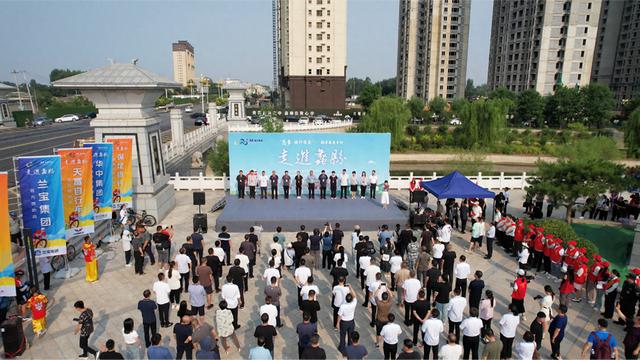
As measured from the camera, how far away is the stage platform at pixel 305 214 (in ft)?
53.6

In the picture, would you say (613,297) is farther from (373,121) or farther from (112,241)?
(373,121)

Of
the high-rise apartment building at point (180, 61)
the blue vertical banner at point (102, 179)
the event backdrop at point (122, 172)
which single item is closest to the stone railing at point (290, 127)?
the event backdrop at point (122, 172)

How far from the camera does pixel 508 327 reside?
25.6 ft

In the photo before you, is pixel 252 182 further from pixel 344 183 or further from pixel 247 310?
pixel 247 310

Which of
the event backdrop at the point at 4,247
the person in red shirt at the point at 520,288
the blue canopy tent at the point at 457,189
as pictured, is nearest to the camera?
the event backdrop at the point at 4,247

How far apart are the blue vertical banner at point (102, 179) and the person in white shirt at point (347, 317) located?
9.74 m

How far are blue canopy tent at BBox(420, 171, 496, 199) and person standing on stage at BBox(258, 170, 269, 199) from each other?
7.55 m

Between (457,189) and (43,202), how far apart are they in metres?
13.6

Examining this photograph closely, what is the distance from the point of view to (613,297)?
32.0ft

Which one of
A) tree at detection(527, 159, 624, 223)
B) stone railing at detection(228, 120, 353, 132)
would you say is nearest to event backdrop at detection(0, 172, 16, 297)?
tree at detection(527, 159, 624, 223)

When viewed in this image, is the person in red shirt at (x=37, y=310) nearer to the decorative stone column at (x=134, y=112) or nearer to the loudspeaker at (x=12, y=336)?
the loudspeaker at (x=12, y=336)

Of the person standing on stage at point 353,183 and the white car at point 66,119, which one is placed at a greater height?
the white car at point 66,119

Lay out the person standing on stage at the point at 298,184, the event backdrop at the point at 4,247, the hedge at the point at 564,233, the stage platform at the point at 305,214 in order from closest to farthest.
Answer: the event backdrop at the point at 4,247
the hedge at the point at 564,233
the stage platform at the point at 305,214
the person standing on stage at the point at 298,184

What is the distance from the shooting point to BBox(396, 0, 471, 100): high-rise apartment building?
95125 mm
